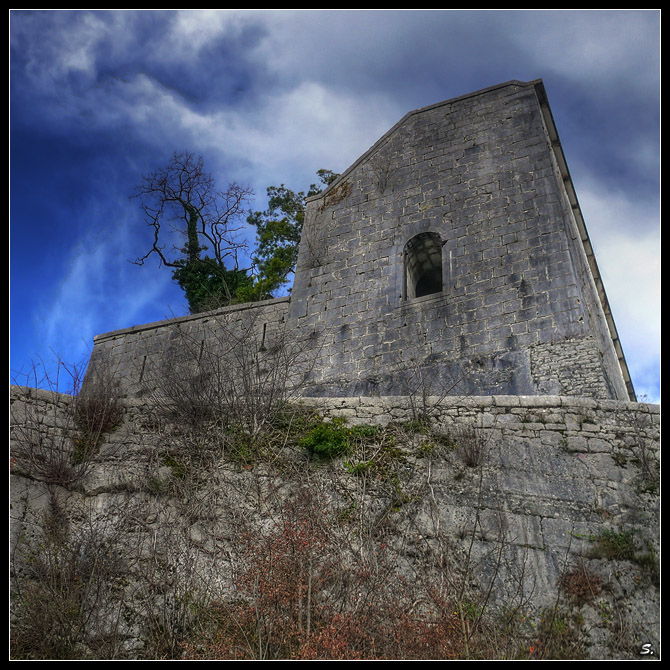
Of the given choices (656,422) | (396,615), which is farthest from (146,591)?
(656,422)

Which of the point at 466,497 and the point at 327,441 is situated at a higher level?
the point at 327,441

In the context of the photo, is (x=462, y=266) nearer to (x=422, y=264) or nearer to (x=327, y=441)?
(x=422, y=264)

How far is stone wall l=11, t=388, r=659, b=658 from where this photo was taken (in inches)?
241

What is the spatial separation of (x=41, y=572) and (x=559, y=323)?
25.8ft

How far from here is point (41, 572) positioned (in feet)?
21.0

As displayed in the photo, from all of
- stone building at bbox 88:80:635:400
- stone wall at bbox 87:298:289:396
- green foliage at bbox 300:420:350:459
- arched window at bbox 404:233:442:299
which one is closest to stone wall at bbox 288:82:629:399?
stone building at bbox 88:80:635:400

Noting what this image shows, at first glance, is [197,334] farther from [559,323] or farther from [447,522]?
[447,522]

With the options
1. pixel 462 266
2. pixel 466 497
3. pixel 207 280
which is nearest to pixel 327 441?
pixel 466 497

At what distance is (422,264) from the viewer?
1306 cm

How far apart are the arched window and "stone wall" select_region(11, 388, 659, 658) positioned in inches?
194

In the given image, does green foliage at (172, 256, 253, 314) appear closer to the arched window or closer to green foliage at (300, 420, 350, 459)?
the arched window

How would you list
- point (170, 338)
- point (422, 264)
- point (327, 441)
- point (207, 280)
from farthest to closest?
1. point (207, 280)
2. point (170, 338)
3. point (422, 264)
4. point (327, 441)

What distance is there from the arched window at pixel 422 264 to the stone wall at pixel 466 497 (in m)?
4.92

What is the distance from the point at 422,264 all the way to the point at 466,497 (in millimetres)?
6923
